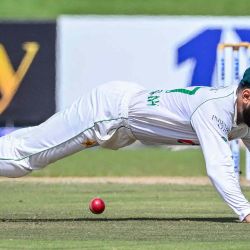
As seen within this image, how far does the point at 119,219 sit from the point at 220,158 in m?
1.43

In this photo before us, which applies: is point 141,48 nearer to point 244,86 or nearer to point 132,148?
point 132,148

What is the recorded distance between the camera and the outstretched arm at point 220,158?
9883 millimetres

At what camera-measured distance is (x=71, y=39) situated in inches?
890

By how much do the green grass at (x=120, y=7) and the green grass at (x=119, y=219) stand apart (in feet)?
58.2

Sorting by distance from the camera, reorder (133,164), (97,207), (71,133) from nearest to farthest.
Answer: (71,133) < (97,207) < (133,164)

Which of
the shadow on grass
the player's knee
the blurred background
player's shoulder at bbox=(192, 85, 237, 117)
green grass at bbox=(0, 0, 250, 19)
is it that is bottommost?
green grass at bbox=(0, 0, 250, 19)

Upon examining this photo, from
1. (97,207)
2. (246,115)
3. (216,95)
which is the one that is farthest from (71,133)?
(246,115)

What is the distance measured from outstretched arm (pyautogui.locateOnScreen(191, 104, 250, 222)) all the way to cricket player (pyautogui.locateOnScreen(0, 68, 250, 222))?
0.13 ft

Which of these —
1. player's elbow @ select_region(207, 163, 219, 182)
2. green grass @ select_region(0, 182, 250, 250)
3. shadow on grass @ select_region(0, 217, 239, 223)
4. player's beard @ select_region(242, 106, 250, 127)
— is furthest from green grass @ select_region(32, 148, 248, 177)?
player's elbow @ select_region(207, 163, 219, 182)

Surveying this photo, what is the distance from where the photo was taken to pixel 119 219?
35.5 feet

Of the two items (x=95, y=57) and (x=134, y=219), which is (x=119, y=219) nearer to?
(x=134, y=219)

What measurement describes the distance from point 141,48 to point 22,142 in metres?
12.3

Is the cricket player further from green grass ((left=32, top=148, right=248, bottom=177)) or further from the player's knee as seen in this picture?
green grass ((left=32, top=148, right=248, bottom=177))

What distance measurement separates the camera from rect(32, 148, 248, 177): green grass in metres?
18.2
